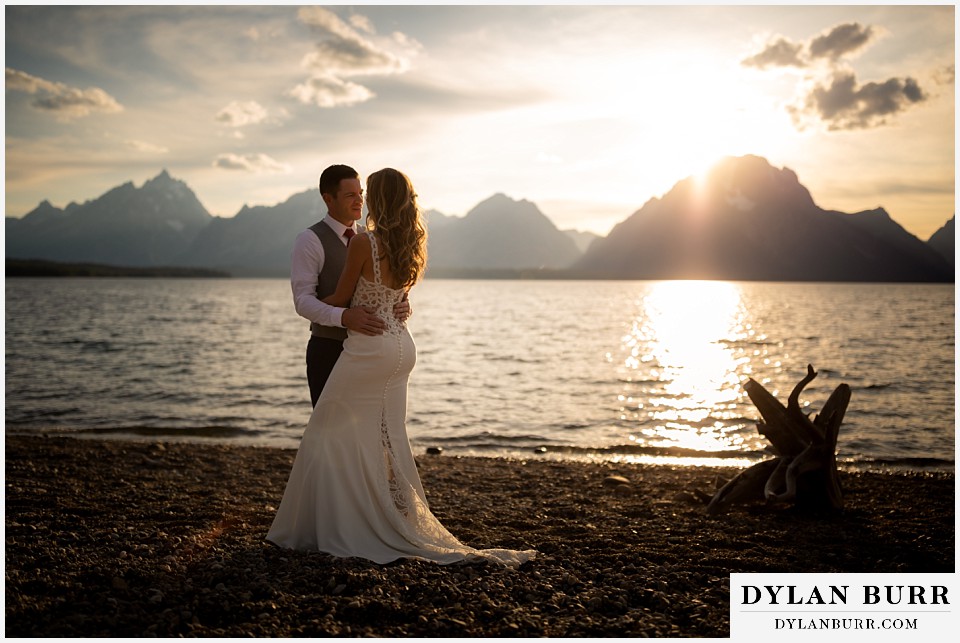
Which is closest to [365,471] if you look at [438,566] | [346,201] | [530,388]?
[438,566]

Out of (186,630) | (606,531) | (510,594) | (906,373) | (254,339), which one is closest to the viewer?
(186,630)

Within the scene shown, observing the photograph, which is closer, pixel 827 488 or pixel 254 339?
pixel 827 488

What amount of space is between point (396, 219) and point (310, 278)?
42.7 inches

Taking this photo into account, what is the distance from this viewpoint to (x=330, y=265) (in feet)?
21.7

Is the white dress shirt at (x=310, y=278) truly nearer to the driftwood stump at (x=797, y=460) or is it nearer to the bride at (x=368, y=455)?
the bride at (x=368, y=455)

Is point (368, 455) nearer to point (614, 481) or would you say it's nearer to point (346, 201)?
point (346, 201)

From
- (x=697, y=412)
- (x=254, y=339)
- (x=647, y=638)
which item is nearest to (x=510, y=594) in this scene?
(x=647, y=638)

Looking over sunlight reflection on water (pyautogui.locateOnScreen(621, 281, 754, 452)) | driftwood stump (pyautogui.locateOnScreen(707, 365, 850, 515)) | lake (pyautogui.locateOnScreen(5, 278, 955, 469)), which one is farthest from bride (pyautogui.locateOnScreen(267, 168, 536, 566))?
sunlight reflection on water (pyautogui.locateOnScreen(621, 281, 754, 452))

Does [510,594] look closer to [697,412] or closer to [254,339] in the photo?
[697,412]

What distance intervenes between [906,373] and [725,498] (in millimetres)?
27210

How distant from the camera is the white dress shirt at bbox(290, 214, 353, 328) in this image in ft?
20.5

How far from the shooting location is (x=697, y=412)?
2214 cm

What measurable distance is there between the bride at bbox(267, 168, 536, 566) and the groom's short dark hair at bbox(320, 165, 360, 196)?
67 cm

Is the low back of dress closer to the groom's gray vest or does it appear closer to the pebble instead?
the groom's gray vest
